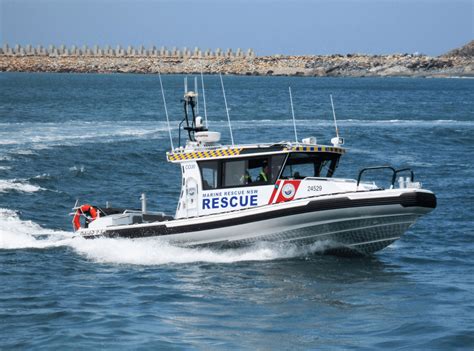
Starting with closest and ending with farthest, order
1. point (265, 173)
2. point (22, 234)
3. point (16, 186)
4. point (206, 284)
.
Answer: point (206, 284) < point (265, 173) < point (22, 234) < point (16, 186)

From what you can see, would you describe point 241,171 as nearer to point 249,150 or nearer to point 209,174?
point 249,150

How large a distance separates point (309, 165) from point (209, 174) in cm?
208

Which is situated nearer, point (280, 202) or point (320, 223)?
point (320, 223)

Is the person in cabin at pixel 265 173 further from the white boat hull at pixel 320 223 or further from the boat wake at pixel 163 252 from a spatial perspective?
the boat wake at pixel 163 252

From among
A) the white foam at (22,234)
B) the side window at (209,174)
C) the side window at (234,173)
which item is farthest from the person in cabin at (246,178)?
the white foam at (22,234)

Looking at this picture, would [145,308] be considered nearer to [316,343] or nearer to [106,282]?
[106,282]

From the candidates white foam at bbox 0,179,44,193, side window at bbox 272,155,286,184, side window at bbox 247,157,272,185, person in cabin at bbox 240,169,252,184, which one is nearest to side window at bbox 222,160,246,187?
person in cabin at bbox 240,169,252,184

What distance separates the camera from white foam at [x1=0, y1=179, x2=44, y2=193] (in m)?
30.2

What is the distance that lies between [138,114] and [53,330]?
54.3 metres

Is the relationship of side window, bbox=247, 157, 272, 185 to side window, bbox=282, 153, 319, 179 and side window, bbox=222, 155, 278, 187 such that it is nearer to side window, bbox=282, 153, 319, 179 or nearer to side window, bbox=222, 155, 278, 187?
side window, bbox=222, 155, 278, 187

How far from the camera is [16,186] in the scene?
1216 inches

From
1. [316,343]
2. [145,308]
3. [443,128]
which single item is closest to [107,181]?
[145,308]

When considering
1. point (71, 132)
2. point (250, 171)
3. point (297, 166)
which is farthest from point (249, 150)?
point (71, 132)

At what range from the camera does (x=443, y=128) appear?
55.9 m
